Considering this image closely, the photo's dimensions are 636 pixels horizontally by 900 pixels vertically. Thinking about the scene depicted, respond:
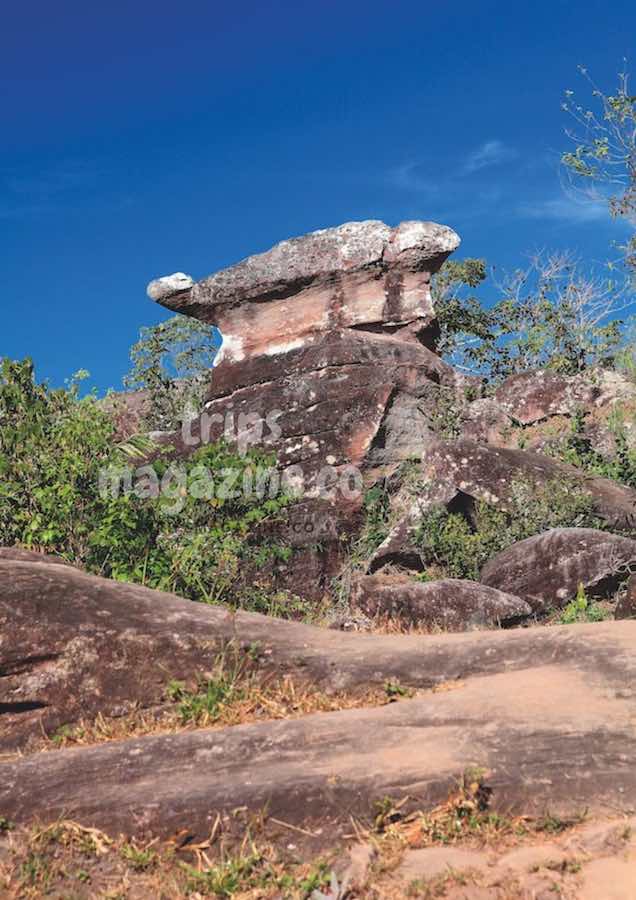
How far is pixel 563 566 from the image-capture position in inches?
465

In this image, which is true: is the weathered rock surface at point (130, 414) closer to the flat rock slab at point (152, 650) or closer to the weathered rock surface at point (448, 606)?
the weathered rock surface at point (448, 606)

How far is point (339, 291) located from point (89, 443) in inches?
345

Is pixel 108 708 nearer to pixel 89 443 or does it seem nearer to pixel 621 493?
pixel 89 443

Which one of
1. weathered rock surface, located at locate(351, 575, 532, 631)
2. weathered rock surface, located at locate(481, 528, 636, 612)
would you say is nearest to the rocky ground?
weathered rock surface, located at locate(351, 575, 532, 631)

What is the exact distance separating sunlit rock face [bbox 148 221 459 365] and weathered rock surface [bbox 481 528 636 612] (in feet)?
23.4

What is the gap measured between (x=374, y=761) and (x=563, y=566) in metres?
7.42

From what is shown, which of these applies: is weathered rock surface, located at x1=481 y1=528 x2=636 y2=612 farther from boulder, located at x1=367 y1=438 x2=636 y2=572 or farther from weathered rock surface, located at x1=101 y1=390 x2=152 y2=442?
weathered rock surface, located at x1=101 y1=390 x2=152 y2=442

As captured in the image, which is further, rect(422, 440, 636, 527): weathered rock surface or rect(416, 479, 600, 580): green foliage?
rect(422, 440, 636, 527): weathered rock surface

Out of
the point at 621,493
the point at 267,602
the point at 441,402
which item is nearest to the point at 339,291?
the point at 441,402

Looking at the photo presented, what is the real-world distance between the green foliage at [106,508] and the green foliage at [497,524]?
255cm

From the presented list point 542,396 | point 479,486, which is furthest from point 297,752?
point 542,396

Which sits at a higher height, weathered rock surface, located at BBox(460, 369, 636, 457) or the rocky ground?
weathered rock surface, located at BBox(460, 369, 636, 457)

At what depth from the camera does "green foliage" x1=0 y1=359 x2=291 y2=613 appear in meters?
10.6

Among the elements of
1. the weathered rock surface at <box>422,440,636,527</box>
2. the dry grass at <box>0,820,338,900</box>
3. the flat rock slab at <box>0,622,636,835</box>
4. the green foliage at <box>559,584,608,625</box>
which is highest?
the weathered rock surface at <box>422,440,636,527</box>
